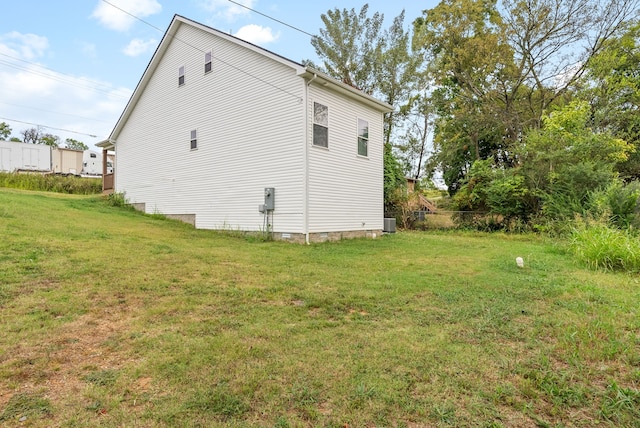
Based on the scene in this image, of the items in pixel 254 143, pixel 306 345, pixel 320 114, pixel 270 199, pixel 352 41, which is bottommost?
pixel 306 345

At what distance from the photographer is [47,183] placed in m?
18.8

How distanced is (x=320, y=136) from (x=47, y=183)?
1770 cm

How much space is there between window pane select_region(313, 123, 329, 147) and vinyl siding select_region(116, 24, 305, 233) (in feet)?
1.55

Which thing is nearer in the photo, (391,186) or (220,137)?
(220,137)

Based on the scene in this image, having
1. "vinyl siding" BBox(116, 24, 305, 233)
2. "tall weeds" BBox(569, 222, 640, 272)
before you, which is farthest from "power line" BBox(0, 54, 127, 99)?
"tall weeds" BBox(569, 222, 640, 272)

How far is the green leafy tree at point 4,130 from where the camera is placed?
48156 millimetres

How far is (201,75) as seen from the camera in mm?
11719

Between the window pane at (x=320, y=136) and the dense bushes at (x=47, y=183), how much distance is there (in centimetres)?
1691

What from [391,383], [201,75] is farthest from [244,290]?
[201,75]

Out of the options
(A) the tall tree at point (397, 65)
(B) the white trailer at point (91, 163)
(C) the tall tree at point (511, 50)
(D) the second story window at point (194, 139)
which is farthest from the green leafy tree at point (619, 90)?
(B) the white trailer at point (91, 163)

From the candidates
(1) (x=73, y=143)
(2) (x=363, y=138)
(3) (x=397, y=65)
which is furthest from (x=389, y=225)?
(1) (x=73, y=143)

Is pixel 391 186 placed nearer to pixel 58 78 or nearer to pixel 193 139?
pixel 193 139

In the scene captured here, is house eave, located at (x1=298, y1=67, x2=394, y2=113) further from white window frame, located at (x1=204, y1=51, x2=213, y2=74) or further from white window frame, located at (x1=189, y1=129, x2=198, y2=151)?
white window frame, located at (x1=189, y1=129, x2=198, y2=151)

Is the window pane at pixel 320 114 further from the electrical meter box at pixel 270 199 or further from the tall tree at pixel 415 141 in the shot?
the tall tree at pixel 415 141
